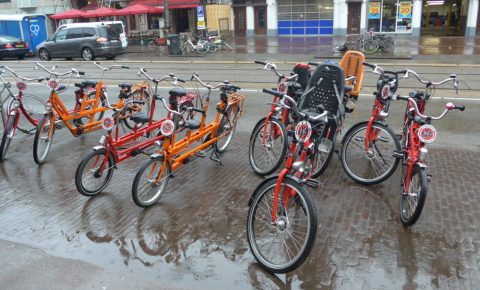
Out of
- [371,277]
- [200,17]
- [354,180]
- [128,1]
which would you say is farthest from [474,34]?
[371,277]

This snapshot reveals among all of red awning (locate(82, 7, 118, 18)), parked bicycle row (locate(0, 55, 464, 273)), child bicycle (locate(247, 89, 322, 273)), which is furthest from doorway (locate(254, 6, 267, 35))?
child bicycle (locate(247, 89, 322, 273))

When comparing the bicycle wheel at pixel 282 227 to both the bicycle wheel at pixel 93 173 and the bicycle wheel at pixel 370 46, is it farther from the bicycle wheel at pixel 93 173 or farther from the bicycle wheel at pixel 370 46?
the bicycle wheel at pixel 370 46

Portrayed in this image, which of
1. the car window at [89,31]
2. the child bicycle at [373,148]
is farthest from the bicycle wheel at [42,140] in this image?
the car window at [89,31]

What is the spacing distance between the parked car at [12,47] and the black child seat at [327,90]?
→ 22.3 metres

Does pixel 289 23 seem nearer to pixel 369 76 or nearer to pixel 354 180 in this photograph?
pixel 369 76

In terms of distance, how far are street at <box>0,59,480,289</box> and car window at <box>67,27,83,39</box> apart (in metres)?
16.7

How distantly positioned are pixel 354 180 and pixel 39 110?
229 inches

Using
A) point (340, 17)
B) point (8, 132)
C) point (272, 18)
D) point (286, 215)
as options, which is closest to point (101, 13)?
point (272, 18)

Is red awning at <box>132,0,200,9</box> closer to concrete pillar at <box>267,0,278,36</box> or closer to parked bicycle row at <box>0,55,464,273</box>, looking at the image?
concrete pillar at <box>267,0,278,36</box>

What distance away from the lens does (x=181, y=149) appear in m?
5.53

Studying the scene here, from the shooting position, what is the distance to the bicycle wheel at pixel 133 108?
7.04 meters

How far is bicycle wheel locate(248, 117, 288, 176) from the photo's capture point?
5.52m

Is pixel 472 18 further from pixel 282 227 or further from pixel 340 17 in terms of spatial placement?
pixel 282 227

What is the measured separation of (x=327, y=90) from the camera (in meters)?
5.38
